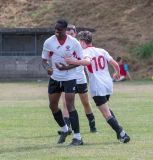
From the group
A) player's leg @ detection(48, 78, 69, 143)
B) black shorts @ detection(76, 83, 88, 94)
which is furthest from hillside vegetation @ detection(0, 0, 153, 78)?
player's leg @ detection(48, 78, 69, 143)

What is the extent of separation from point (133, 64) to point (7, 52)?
23.5 feet

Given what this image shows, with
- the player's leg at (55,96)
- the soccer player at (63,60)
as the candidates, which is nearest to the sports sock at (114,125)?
the soccer player at (63,60)

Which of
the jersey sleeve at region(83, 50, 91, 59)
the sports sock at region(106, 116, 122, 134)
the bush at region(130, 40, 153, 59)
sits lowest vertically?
the bush at region(130, 40, 153, 59)

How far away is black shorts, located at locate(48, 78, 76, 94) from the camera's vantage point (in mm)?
8863

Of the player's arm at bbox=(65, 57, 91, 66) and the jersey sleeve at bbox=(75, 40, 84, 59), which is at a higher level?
the jersey sleeve at bbox=(75, 40, 84, 59)

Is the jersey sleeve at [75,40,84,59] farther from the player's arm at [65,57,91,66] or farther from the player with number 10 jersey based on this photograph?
the player with number 10 jersey

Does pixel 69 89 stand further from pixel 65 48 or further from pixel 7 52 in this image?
pixel 7 52

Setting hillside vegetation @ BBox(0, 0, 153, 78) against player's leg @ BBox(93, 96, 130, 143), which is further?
hillside vegetation @ BBox(0, 0, 153, 78)

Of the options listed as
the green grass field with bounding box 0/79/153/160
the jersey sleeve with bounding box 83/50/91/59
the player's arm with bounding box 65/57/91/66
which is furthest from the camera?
the jersey sleeve with bounding box 83/50/91/59

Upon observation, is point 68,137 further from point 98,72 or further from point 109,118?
point 98,72

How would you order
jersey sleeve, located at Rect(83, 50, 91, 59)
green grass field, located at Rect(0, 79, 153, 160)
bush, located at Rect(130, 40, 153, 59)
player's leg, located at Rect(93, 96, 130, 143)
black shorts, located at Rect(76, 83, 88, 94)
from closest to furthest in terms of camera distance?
green grass field, located at Rect(0, 79, 153, 160) < player's leg, located at Rect(93, 96, 130, 143) < jersey sleeve, located at Rect(83, 50, 91, 59) < black shorts, located at Rect(76, 83, 88, 94) < bush, located at Rect(130, 40, 153, 59)

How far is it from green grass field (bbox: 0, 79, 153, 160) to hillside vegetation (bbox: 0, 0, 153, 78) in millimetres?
17179

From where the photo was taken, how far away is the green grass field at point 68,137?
7.85 metres

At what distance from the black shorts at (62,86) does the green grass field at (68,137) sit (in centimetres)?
86
